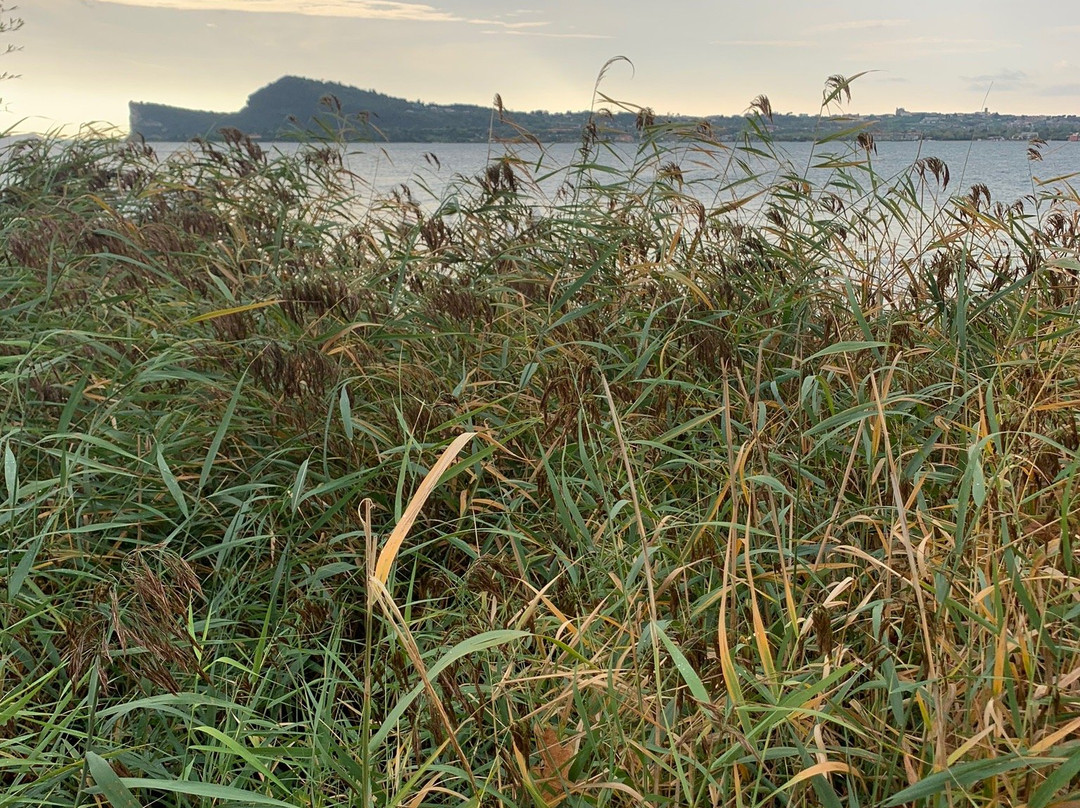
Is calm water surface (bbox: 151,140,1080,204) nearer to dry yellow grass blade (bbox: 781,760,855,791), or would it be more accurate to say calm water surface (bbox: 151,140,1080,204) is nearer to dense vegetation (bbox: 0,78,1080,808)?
dense vegetation (bbox: 0,78,1080,808)

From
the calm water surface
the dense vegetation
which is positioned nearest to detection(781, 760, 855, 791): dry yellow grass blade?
the dense vegetation

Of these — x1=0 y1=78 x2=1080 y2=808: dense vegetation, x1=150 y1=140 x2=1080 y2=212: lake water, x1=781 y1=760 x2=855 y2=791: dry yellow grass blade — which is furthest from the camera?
x1=150 y1=140 x2=1080 y2=212: lake water

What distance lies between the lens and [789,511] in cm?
192

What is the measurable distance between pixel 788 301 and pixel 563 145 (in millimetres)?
1218

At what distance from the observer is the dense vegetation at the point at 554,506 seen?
129cm

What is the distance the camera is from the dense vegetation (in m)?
1.29

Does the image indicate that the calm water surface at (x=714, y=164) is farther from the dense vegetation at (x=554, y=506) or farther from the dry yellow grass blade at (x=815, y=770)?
the dry yellow grass blade at (x=815, y=770)

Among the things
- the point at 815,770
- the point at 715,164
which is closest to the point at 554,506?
the point at 815,770

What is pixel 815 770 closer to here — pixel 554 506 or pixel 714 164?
pixel 554 506

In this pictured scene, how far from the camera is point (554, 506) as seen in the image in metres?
2.07

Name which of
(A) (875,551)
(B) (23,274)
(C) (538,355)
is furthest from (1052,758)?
(B) (23,274)

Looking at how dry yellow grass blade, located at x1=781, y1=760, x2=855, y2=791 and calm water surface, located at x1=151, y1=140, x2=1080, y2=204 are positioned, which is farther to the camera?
calm water surface, located at x1=151, y1=140, x2=1080, y2=204

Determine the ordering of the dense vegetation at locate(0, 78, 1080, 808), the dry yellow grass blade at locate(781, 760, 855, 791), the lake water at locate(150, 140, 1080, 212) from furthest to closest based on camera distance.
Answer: the lake water at locate(150, 140, 1080, 212) < the dense vegetation at locate(0, 78, 1080, 808) < the dry yellow grass blade at locate(781, 760, 855, 791)

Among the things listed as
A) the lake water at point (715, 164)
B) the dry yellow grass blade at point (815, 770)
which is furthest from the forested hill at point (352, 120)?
the dry yellow grass blade at point (815, 770)
